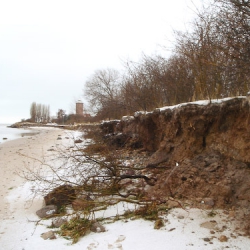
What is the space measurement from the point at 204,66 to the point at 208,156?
6.97 feet

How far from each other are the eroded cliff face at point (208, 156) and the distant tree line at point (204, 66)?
0.54 meters

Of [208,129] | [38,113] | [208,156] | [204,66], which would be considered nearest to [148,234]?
[208,156]

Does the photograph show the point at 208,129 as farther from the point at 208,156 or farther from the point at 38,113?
the point at 38,113

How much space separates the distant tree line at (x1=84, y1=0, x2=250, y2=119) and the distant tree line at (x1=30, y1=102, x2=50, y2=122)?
95925 millimetres

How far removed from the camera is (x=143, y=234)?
393 centimetres

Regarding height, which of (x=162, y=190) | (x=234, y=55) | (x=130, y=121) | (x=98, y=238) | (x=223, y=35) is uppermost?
(x=223, y=35)

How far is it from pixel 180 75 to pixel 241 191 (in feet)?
15.7

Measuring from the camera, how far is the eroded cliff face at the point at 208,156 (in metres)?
4.33

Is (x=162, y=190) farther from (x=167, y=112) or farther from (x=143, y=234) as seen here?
(x=167, y=112)

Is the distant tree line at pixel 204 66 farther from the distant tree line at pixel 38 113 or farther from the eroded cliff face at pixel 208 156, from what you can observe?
the distant tree line at pixel 38 113

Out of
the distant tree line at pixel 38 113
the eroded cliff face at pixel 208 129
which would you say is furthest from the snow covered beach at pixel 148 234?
the distant tree line at pixel 38 113

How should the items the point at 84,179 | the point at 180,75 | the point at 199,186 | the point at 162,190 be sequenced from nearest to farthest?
the point at 199,186
the point at 162,190
the point at 84,179
the point at 180,75

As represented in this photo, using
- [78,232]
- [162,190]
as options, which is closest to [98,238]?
[78,232]

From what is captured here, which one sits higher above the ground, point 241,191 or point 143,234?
point 241,191
